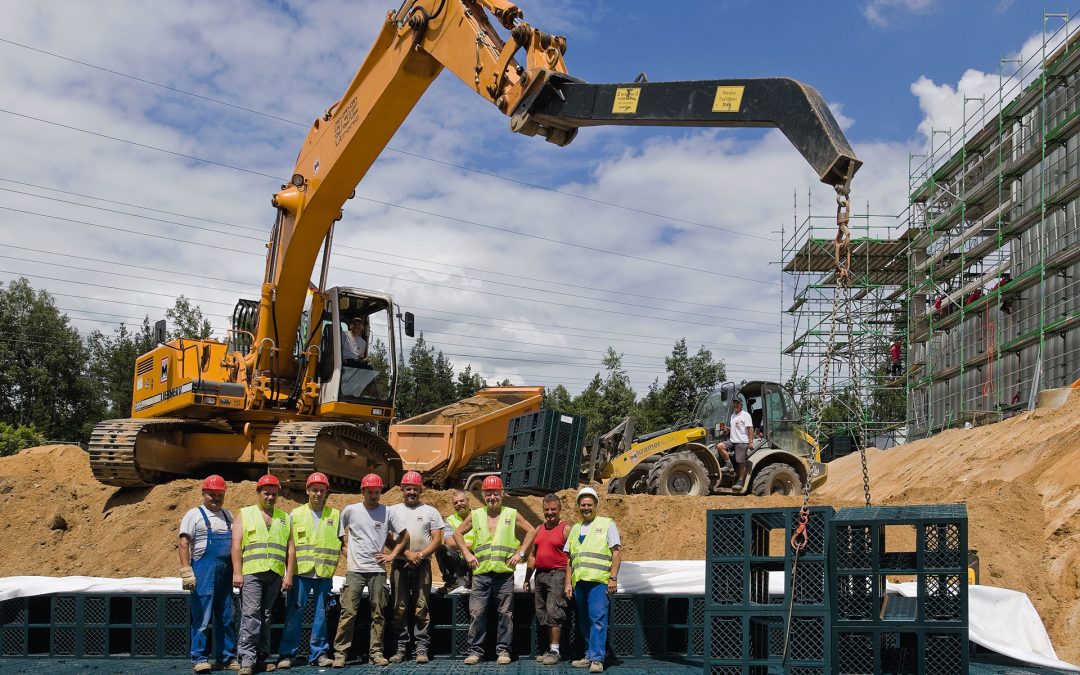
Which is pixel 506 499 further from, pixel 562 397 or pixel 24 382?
pixel 24 382

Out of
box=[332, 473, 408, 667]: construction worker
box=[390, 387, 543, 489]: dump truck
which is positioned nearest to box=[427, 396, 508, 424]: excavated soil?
box=[390, 387, 543, 489]: dump truck

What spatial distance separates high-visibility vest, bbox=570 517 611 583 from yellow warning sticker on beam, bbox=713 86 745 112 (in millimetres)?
3150

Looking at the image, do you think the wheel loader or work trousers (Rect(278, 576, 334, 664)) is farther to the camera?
the wheel loader

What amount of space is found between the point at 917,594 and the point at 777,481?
9720 mm

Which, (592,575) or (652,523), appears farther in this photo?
(652,523)

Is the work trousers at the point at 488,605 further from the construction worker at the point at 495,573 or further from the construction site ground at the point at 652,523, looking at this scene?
the construction site ground at the point at 652,523

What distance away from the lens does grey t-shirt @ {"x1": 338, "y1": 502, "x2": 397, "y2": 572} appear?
24.6ft

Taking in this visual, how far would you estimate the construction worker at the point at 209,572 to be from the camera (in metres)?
7.19

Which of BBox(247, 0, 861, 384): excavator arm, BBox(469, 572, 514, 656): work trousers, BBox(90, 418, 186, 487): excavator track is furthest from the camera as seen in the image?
BBox(90, 418, 186, 487): excavator track

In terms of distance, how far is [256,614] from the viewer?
23.6 feet

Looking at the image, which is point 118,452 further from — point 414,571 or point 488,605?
point 488,605

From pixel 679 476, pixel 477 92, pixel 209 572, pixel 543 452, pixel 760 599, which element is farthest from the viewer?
pixel 679 476

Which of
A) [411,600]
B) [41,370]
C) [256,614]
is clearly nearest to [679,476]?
[411,600]

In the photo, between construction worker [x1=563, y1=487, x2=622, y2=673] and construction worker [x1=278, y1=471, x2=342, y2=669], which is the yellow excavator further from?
construction worker [x1=563, y1=487, x2=622, y2=673]
